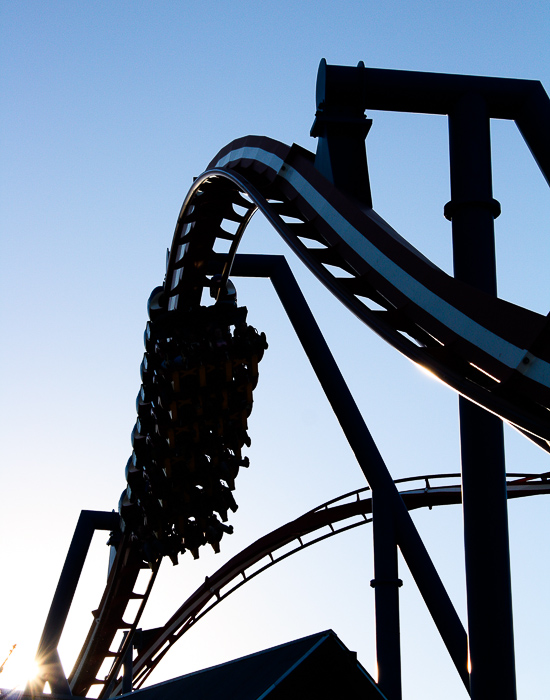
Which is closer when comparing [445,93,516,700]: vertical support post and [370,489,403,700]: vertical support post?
[445,93,516,700]: vertical support post

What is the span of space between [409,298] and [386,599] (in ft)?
18.6

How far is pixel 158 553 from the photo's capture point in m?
14.2

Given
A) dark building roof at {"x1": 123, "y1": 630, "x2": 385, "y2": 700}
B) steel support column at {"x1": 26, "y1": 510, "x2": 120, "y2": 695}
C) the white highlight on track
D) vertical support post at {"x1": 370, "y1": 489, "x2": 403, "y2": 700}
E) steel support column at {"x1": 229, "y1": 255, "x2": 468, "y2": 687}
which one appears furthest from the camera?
steel support column at {"x1": 26, "y1": 510, "x2": 120, "y2": 695}

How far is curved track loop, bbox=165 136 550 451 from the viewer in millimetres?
5312

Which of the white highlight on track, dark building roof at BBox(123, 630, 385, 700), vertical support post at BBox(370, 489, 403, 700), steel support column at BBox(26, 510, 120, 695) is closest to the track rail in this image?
the white highlight on track

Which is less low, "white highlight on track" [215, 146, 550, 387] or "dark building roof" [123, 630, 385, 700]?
"white highlight on track" [215, 146, 550, 387]

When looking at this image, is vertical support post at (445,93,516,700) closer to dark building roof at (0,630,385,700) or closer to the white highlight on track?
the white highlight on track

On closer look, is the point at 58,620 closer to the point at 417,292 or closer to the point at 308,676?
the point at 308,676

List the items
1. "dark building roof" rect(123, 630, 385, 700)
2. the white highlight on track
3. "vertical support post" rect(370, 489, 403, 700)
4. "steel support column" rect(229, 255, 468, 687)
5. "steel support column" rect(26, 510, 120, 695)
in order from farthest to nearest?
"steel support column" rect(26, 510, 120, 695) → "vertical support post" rect(370, 489, 403, 700) → "steel support column" rect(229, 255, 468, 687) → "dark building roof" rect(123, 630, 385, 700) → the white highlight on track

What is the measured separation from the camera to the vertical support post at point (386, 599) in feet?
35.2

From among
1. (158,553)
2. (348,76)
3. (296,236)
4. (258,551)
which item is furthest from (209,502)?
(348,76)

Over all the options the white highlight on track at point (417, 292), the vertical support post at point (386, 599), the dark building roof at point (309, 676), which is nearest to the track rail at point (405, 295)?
the white highlight on track at point (417, 292)

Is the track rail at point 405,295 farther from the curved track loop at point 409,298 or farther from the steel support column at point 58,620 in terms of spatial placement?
the steel support column at point 58,620

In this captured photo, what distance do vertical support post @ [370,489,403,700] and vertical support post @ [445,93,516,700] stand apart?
185 inches
